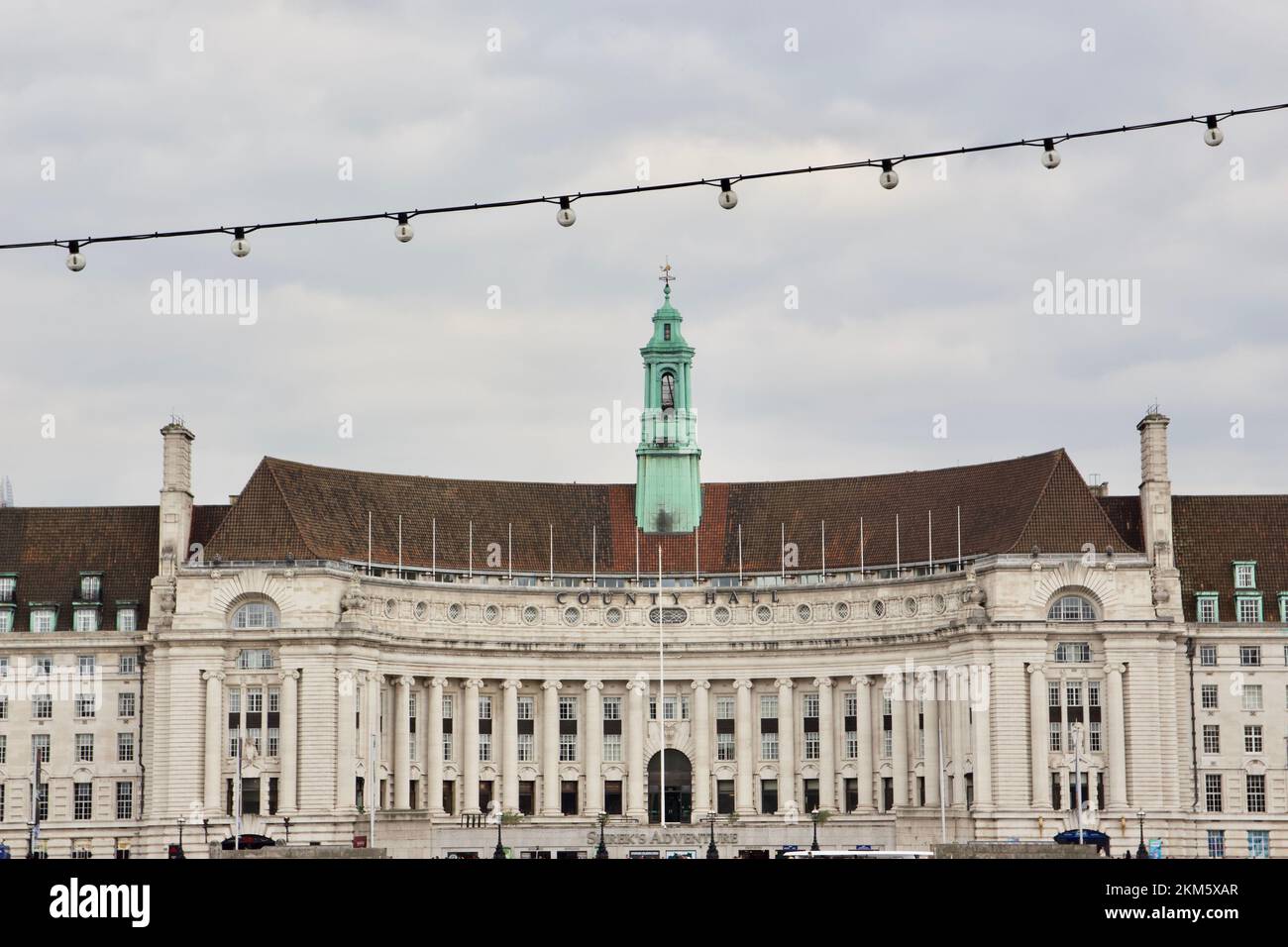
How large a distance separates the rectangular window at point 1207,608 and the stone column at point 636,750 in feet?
122

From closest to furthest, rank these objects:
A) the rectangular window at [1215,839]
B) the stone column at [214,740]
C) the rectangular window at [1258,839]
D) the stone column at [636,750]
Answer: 1. the stone column at [214,740]
2. the rectangular window at [1258,839]
3. the rectangular window at [1215,839]
4. the stone column at [636,750]

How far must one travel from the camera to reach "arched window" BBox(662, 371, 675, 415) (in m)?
174

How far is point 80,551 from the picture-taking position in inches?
6550

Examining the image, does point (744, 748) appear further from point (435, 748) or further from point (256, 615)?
point (256, 615)

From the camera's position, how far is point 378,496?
168 meters

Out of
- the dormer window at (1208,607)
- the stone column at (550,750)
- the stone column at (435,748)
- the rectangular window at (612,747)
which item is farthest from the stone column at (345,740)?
the dormer window at (1208,607)

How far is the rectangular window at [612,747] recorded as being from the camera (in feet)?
549

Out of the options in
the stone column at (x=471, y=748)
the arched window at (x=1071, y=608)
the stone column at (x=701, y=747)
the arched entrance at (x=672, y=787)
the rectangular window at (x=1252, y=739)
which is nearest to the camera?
the arched window at (x=1071, y=608)

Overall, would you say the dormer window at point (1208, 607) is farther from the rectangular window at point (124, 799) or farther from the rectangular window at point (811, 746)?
the rectangular window at point (124, 799)

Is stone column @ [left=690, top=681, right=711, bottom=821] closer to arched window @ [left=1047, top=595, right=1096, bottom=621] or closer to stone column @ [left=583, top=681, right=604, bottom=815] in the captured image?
stone column @ [left=583, top=681, right=604, bottom=815]

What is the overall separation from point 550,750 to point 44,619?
3447 centimetres

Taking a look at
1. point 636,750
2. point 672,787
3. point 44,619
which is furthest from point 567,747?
point 44,619
